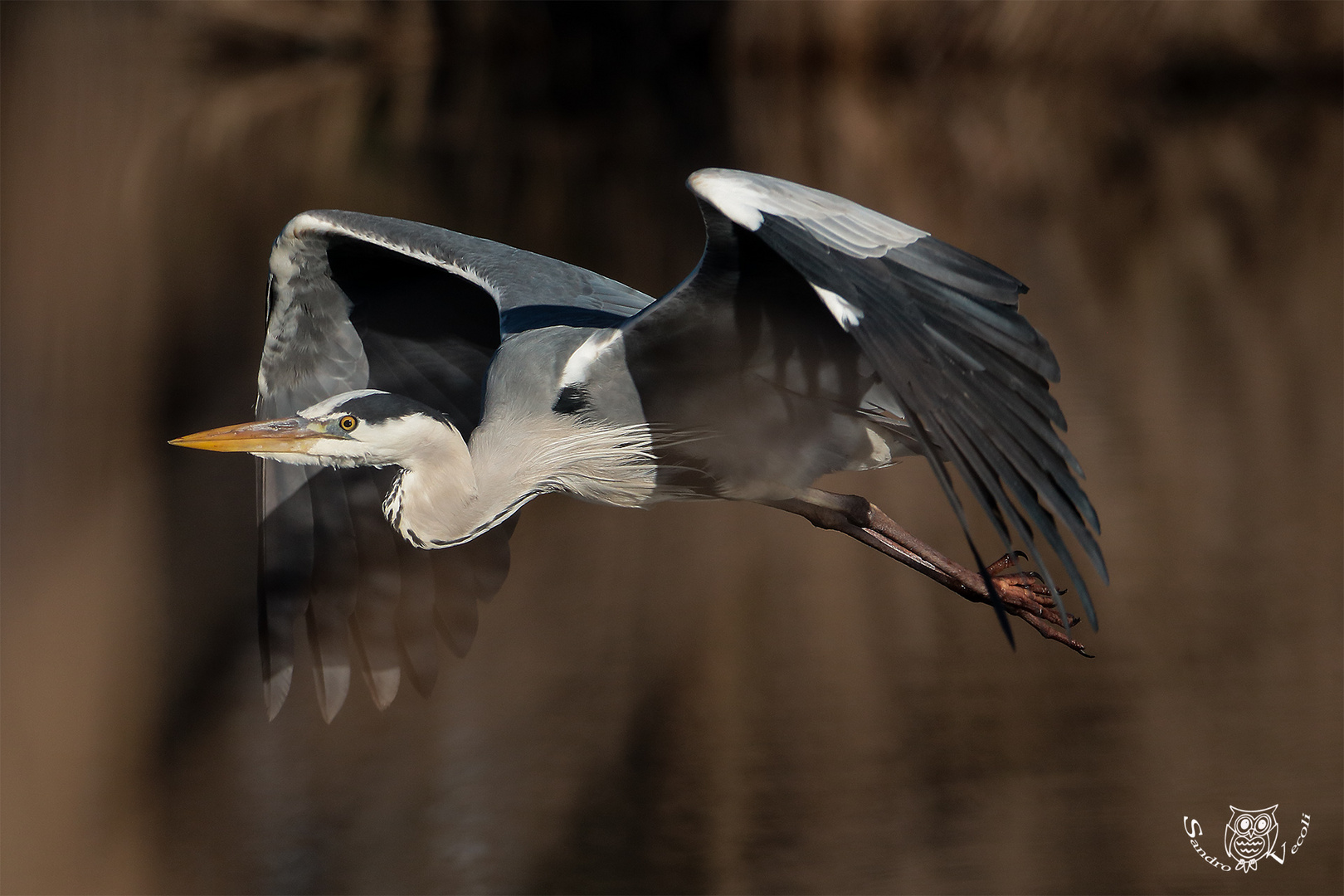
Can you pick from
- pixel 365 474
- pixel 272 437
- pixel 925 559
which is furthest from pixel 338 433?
pixel 925 559

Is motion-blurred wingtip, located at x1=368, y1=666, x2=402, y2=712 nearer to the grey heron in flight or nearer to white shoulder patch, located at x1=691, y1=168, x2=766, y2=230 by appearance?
the grey heron in flight

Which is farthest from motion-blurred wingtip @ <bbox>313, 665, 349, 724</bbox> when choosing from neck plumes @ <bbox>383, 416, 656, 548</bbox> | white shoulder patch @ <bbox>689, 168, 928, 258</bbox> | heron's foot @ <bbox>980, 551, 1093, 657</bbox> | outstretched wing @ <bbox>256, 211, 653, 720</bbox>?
white shoulder patch @ <bbox>689, 168, 928, 258</bbox>

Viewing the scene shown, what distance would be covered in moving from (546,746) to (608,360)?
1631 millimetres

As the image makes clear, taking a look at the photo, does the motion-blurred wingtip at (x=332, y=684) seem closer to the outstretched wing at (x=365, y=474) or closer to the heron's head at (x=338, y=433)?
the outstretched wing at (x=365, y=474)

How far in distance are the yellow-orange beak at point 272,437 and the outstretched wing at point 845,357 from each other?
75cm

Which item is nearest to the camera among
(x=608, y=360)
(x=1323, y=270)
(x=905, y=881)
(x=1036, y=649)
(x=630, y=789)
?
(x=608, y=360)

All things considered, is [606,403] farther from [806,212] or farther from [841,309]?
[841,309]

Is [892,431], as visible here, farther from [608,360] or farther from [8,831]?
[8,831]

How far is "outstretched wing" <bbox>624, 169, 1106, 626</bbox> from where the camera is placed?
2.57m

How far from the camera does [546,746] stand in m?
4.47

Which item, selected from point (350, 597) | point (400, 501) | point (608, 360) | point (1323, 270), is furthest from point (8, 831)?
point (1323, 270)

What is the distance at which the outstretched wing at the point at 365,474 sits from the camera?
13.0ft

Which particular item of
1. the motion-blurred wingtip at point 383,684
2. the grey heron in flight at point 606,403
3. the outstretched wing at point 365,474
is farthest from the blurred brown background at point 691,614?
the grey heron in flight at point 606,403

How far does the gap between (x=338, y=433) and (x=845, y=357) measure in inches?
44.8
